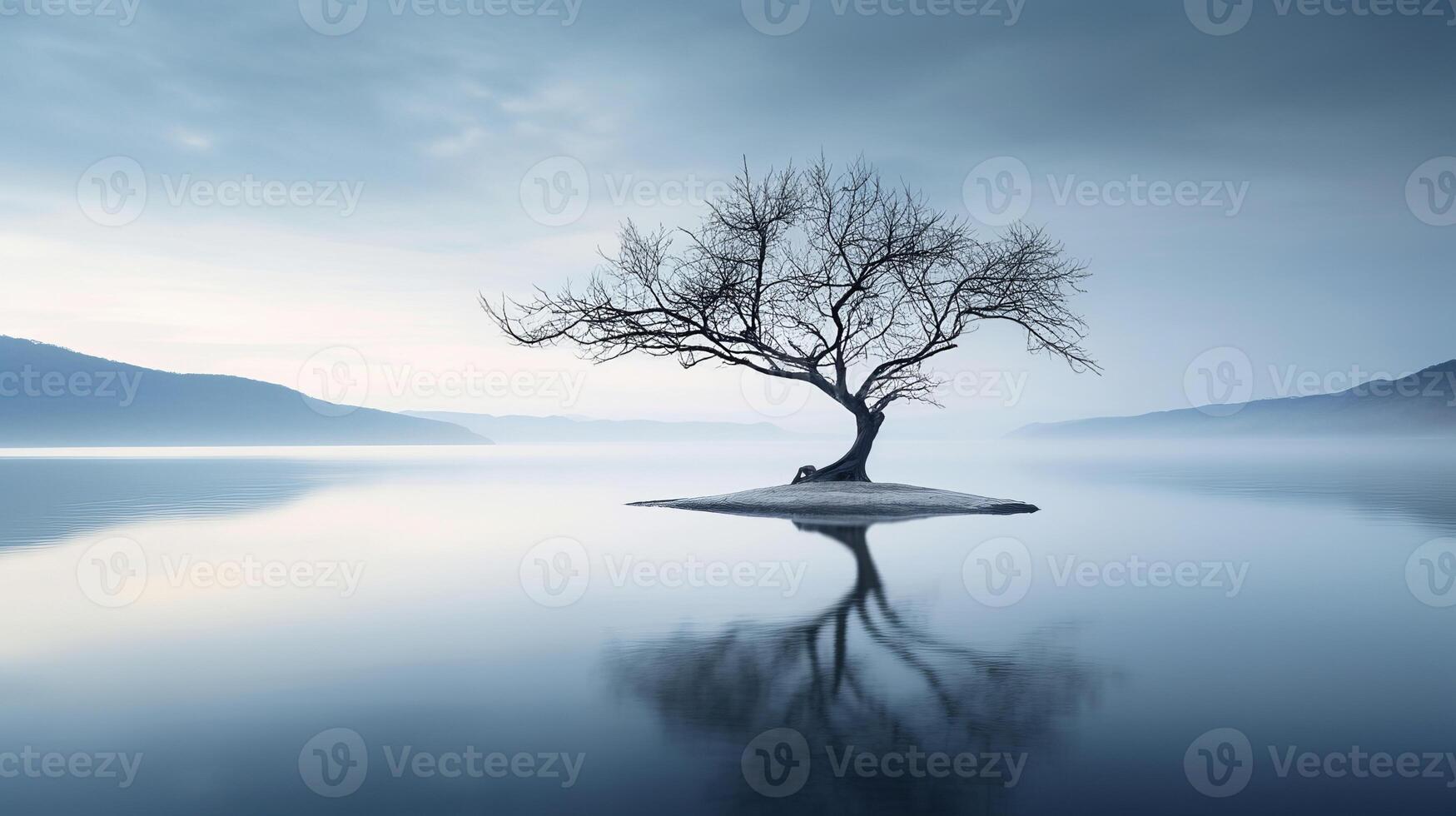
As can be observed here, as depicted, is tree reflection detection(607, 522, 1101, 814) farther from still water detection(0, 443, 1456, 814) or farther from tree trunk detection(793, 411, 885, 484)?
tree trunk detection(793, 411, 885, 484)

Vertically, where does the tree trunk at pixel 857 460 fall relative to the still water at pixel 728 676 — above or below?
above

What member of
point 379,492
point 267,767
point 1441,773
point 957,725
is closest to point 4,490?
point 379,492

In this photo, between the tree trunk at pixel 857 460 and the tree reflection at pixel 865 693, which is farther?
the tree trunk at pixel 857 460

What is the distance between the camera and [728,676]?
7254 mm

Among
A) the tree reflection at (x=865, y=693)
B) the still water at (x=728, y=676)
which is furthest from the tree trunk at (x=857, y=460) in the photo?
the tree reflection at (x=865, y=693)

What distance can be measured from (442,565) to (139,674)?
699 cm

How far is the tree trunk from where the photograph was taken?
95.1 ft

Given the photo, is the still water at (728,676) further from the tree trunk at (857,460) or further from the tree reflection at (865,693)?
the tree trunk at (857,460)

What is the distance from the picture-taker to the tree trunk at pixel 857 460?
29.0 m

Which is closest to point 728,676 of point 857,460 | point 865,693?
point 865,693

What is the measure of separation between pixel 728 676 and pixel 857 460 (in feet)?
73.1

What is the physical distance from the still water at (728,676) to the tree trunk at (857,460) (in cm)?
1135

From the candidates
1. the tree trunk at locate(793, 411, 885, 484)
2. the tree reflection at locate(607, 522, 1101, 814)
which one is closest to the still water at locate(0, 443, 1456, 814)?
the tree reflection at locate(607, 522, 1101, 814)

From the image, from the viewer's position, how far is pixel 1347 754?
552cm
